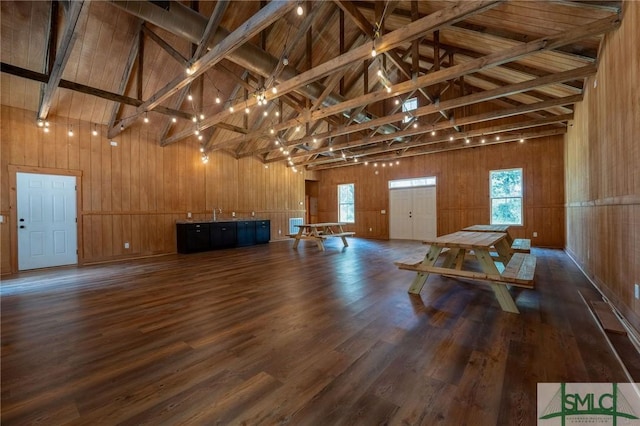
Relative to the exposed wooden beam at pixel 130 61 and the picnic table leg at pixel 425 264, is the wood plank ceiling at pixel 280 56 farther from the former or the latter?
the picnic table leg at pixel 425 264

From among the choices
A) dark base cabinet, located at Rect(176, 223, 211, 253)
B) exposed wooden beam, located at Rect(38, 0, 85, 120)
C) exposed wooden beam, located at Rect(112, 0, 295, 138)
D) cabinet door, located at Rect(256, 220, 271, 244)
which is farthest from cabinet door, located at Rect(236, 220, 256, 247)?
exposed wooden beam, located at Rect(38, 0, 85, 120)

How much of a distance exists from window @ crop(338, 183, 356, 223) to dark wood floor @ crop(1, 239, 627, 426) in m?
7.56

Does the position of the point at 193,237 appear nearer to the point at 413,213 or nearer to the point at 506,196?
the point at 413,213

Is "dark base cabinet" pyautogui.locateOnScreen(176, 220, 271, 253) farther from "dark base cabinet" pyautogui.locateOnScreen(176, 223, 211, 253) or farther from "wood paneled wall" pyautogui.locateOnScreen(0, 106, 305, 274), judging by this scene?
"wood paneled wall" pyautogui.locateOnScreen(0, 106, 305, 274)

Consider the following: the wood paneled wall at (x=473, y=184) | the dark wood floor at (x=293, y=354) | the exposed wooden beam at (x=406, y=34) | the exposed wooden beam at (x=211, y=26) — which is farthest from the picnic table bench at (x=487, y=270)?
the wood paneled wall at (x=473, y=184)

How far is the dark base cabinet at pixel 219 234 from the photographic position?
7.24 metres

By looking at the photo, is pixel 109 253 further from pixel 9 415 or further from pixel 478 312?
pixel 478 312

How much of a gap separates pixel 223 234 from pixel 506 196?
28.0ft

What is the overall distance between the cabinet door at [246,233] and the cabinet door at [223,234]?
184 millimetres

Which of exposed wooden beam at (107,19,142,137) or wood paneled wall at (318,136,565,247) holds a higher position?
exposed wooden beam at (107,19,142,137)

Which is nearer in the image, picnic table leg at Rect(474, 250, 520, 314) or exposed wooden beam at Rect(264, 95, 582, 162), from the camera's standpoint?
picnic table leg at Rect(474, 250, 520, 314)

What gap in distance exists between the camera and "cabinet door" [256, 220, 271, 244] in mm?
9055

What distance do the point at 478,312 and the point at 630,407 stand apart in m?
1.31

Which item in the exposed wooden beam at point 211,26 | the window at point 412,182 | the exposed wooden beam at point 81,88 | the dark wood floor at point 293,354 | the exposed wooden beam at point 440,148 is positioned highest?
the exposed wooden beam at point 211,26
